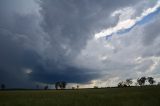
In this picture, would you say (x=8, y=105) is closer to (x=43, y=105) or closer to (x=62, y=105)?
(x=43, y=105)

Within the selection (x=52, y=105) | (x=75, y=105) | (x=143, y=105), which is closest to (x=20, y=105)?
(x=52, y=105)

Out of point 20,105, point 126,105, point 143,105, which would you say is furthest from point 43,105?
→ point 143,105

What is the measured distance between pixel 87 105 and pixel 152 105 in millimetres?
7983

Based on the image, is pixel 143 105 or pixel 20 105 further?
pixel 20 105

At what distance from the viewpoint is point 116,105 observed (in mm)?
32031

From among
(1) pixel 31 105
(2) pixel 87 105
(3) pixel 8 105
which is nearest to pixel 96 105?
(2) pixel 87 105

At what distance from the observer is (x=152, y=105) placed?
29375 mm

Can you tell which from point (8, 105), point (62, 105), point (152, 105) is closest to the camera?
point (152, 105)

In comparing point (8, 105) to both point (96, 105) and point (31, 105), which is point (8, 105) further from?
point (96, 105)

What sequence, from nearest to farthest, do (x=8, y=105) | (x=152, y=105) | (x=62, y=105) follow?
(x=152, y=105)
(x=62, y=105)
(x=8, y=105)

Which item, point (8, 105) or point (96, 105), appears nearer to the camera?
point (96, 105)

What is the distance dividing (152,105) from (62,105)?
1134cm

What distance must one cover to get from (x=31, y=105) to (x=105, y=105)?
10.0 metres

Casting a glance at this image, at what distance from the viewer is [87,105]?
31.0 metres
